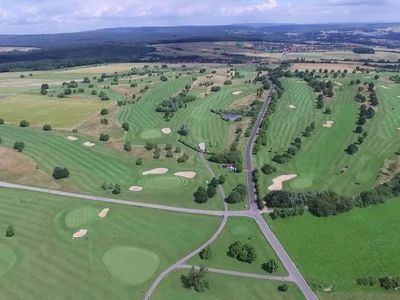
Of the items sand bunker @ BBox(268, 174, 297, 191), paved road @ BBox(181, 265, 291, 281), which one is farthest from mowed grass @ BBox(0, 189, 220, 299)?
sand bunker @ BBox(268, 174, 297, 191)

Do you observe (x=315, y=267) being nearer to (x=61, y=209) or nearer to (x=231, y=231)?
(x=231, y=231)

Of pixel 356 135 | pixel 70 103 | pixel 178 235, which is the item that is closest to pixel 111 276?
pixel 178 235

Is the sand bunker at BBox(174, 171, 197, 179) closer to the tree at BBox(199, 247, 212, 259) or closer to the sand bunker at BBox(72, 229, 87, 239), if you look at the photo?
the sand bunker at BBox(72, 229, 87, 239)

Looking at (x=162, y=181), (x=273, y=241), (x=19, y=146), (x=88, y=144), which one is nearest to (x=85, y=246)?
(x=162, y=181)

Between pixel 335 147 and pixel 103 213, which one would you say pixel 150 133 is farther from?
pixel 335 147

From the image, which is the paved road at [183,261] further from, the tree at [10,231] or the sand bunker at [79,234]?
the tree at [10,231]

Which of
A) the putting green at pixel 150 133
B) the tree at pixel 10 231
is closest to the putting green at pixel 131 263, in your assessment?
the tree at pixel 10 231

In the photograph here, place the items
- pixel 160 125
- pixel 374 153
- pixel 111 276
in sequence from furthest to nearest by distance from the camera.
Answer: pixel 160 125
pixel 374 153
pixel 111 276
